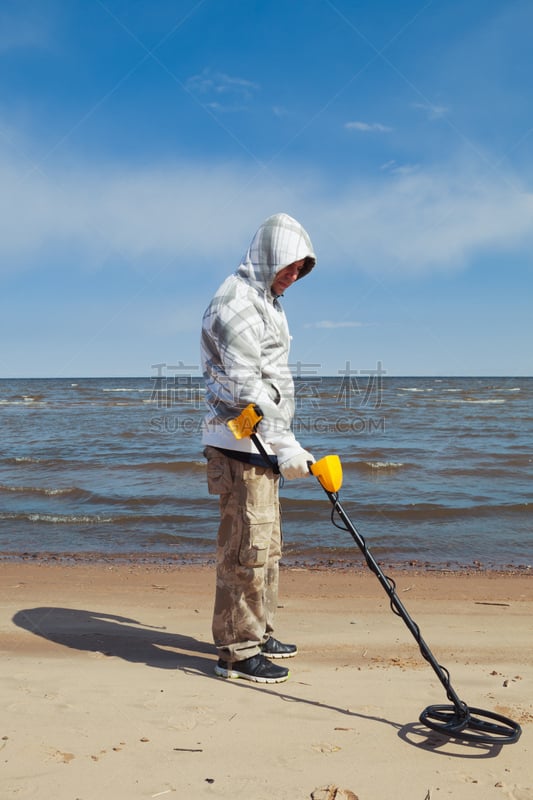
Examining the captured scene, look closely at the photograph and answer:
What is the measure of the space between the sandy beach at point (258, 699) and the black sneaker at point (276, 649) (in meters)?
0.08

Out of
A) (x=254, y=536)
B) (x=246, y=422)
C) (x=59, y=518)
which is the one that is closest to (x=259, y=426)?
(x=246, y=422)

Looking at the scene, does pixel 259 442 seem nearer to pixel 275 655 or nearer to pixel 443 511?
pixel 275 655

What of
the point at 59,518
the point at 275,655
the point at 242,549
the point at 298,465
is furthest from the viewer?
the point at 59,518

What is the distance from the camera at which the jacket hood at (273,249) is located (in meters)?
2.97

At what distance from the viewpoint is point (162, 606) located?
14.6 ft

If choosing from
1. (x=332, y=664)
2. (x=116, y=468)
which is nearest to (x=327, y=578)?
(x=332, y=664)

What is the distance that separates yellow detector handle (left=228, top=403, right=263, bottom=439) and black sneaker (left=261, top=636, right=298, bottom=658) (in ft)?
3.87

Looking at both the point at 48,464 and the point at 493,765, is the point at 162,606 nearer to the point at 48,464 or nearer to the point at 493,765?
the point at 493,765

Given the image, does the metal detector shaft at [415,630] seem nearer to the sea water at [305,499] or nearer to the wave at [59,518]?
the sea water at [305,499]

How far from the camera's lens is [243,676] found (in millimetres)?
3043

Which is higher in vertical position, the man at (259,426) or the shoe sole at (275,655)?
the man at (259,426)

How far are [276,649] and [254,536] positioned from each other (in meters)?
0.77

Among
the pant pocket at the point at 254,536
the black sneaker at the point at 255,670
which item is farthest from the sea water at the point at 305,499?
the pant pocket at the point at 254,536

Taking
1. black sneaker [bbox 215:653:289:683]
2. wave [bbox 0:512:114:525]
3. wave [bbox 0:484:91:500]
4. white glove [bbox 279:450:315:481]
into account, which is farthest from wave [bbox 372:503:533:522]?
white glove [bbox 279:450:315:481]
